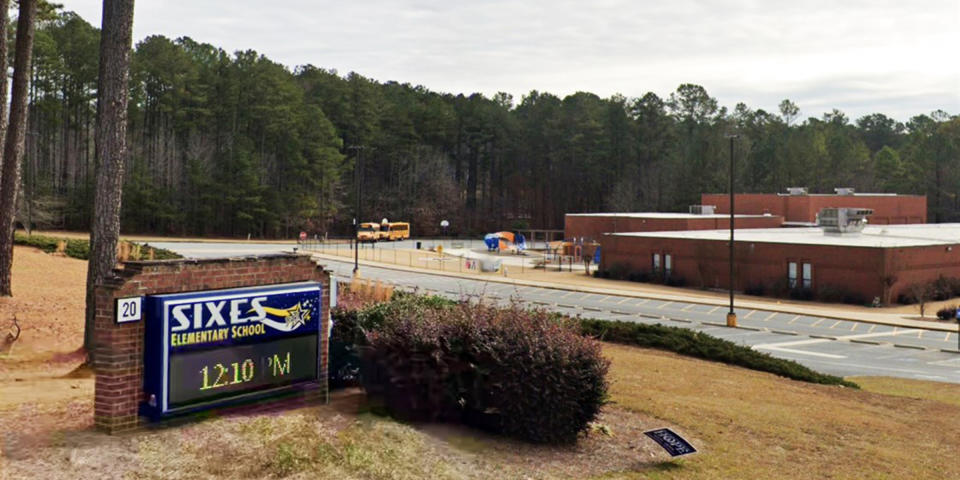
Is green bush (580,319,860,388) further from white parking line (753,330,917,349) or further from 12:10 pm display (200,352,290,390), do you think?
12:10 pm display (200,352,290,390)

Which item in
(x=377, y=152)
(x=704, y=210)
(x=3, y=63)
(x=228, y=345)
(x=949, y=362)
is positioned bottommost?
(x=949, y=362)

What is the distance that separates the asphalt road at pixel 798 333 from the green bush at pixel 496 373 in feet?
25.8

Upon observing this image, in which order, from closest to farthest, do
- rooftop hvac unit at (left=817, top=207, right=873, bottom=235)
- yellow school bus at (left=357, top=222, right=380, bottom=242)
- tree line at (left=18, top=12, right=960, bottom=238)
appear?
rooftop hvac unit at (left=817, top=207, right=873, bottom=235) → tree line at (left=18, top=12, right=960, bottom=238) → yellow school bus at (left=357, top=222, right=380, bottom=242)

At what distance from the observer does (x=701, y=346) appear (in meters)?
26.9

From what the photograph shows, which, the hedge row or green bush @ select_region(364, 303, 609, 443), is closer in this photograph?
green bush @ select_region(364, 303, 609, 443)

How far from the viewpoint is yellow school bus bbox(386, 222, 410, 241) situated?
110m

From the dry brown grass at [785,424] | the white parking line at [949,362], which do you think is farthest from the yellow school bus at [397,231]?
the dry brown grass at [785,424]

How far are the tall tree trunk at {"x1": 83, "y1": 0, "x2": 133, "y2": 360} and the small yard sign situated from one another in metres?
12.3

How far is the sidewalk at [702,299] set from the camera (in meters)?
44.0

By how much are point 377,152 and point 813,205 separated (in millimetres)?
64093

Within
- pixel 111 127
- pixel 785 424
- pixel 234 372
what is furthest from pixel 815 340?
pixel 234 372

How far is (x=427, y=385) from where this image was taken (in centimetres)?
1331

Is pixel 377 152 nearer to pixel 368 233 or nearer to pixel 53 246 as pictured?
pixel 368 233

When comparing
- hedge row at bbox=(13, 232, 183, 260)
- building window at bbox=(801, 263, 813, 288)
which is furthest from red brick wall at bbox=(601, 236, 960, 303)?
hedge row at bbox=(13, 232, 183, 260)
